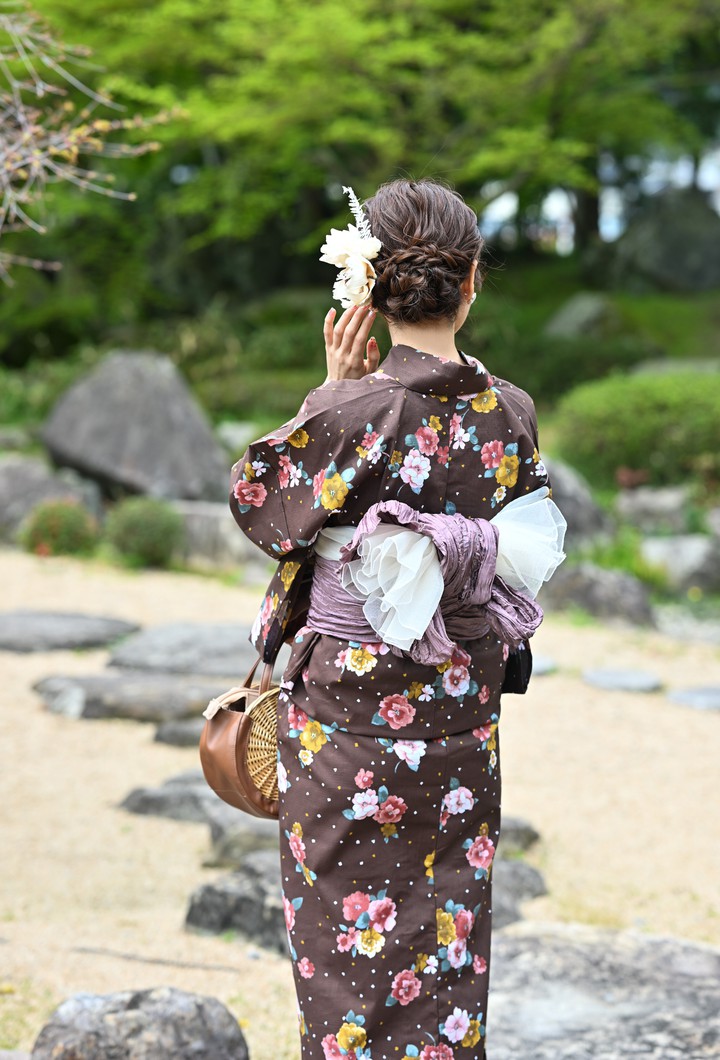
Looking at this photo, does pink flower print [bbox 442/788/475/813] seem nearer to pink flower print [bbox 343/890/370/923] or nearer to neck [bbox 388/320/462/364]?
pink flower print [bbox 343/890/370/923]

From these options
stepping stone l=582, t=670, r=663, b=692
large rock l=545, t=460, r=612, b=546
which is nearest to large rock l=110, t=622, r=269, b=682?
stepping stone l=582, t=670, r=663, b=692

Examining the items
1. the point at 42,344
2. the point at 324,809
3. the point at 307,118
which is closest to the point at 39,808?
the point at 324,809

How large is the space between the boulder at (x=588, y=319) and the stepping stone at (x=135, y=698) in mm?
12417

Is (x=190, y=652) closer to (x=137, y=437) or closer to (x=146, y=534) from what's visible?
(x=146, y=534)

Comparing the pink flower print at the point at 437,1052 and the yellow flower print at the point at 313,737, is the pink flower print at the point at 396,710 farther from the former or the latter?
the pink flower print at the point at 437,1052

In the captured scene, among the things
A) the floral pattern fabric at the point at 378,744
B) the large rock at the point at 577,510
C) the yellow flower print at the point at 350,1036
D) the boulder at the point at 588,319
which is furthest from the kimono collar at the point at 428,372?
the boulder at the point at 588,319

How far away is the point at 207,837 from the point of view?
184 inches

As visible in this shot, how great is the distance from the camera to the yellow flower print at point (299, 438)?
210 cm

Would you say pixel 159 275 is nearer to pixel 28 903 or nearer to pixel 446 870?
pixel 28 903

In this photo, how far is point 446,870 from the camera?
2.22m

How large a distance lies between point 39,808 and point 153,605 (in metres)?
3.56

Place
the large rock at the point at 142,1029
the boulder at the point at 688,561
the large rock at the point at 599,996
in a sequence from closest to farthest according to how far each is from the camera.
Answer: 1. the large rock at the point at 142,1029
2. the large rock at the point at 599,996
3. the boulder at the point at 688,561

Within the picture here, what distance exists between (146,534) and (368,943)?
7.73m

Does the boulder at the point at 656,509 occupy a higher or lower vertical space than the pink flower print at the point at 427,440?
lower
